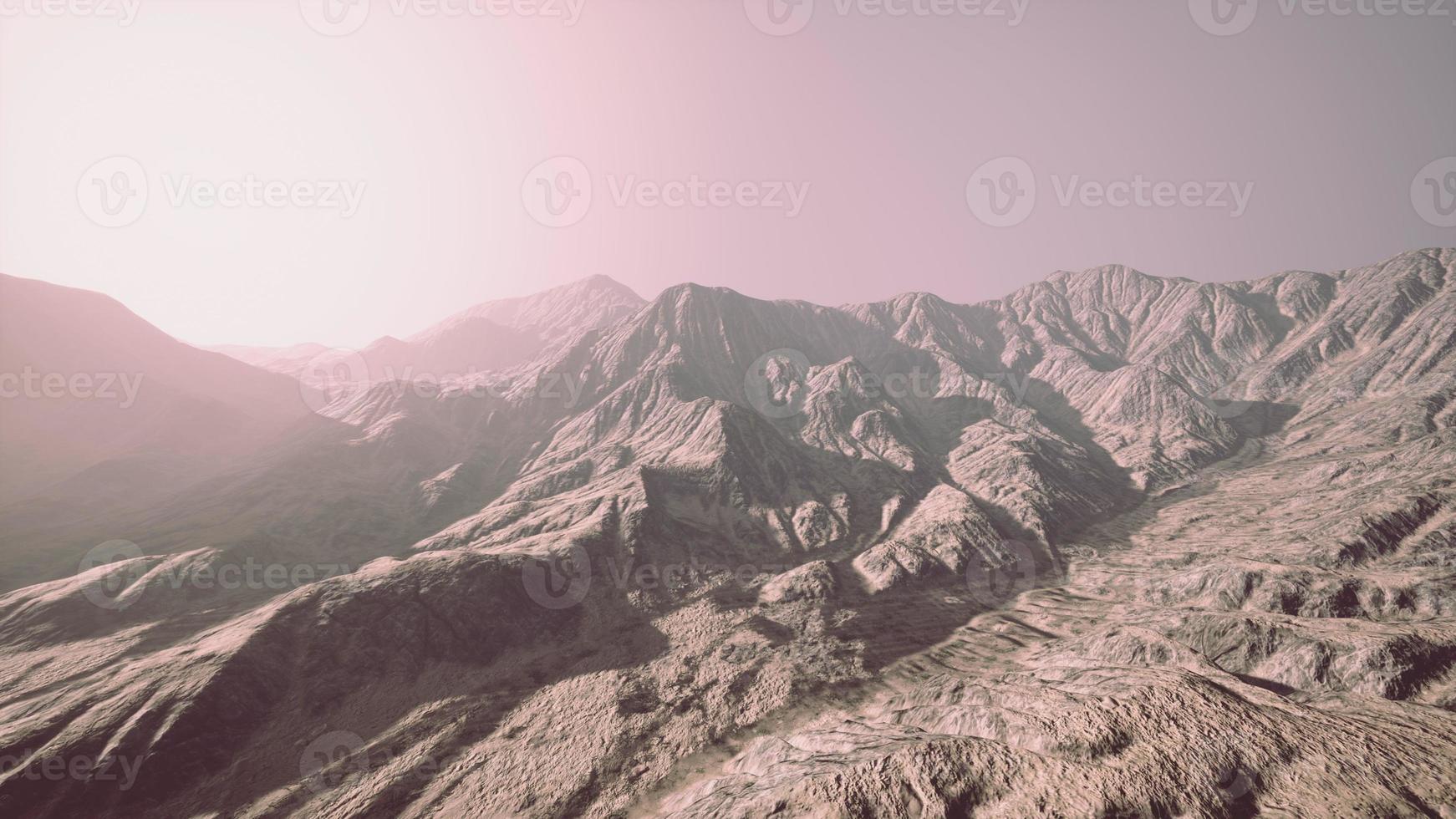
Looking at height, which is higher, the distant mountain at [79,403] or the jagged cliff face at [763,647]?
the distant mountain at [79,403]

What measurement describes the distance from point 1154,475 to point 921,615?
142 metres

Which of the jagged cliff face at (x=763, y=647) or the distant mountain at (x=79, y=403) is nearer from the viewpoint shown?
the jagged cliff face at (x=763, y=647)

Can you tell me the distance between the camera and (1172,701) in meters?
25.3

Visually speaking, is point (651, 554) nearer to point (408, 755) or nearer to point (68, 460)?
point (408, 755)

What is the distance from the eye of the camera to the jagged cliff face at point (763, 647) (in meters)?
23.9

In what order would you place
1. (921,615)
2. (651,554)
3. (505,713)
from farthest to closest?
(651,554) < (921,615) < (505,713)

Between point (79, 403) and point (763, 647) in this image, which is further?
point (79, 403)

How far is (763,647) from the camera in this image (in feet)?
237

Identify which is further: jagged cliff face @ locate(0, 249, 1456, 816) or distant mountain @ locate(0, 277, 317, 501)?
distant mountain @ locate(0, 277, 317, 501)

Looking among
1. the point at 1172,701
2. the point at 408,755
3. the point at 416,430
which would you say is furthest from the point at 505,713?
the point at 416,430

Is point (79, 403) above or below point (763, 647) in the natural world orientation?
above

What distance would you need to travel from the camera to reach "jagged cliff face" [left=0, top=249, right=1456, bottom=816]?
23938 millimetres

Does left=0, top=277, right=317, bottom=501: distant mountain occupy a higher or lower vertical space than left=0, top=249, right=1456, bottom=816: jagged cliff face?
higher

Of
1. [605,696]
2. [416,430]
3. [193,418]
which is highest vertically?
[193,418]
